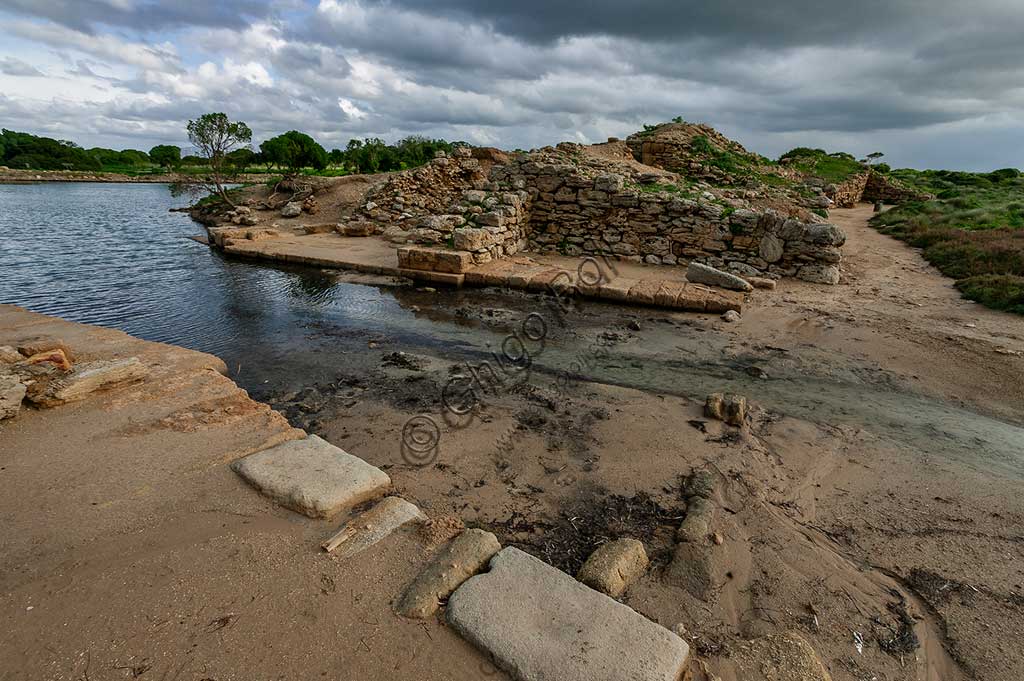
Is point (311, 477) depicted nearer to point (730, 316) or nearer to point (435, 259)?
point (730, 316)

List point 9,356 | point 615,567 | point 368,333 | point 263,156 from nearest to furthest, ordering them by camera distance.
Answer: point 615,567, point 9,356, point 368,333, point 263,156

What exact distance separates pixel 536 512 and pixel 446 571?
109cm

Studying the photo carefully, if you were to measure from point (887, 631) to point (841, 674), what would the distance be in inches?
19.5

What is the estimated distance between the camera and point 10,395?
3.60 m

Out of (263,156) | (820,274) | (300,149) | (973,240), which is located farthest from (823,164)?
(263,156)

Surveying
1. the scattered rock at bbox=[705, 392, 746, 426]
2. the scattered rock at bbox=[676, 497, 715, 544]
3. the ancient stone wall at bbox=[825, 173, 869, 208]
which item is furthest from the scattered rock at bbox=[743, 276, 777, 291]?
the ancient stone wall at bbox=[825, 173, 869, 208]

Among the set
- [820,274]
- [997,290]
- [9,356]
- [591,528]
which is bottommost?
[591,528]

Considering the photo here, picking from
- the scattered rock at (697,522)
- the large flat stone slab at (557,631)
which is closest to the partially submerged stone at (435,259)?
the scattered rock at (697,522)

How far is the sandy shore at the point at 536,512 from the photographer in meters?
2.08

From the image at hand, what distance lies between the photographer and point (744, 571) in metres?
2.82

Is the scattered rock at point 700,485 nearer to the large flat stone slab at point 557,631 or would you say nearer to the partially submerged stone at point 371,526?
the large flat stone slab at point 557,631

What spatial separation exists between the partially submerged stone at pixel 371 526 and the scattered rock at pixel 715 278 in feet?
26.3

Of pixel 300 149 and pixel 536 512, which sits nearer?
pixel 536 512

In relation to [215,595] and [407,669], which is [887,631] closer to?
[407,669]
